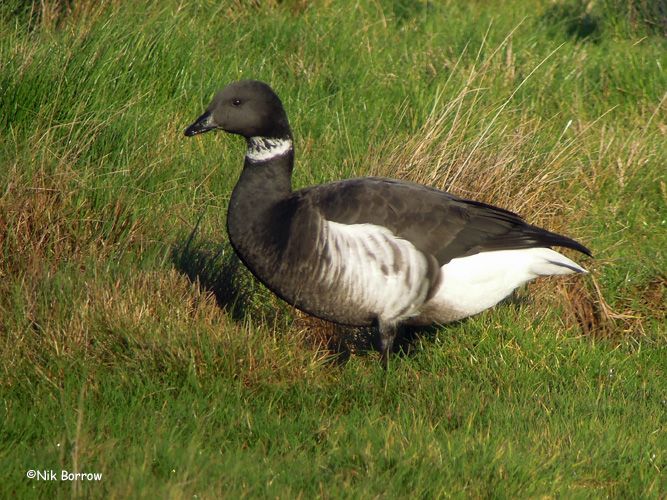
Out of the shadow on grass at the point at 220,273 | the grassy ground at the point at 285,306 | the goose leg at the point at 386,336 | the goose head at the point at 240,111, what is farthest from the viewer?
the shadow on grass at the point at 220,273

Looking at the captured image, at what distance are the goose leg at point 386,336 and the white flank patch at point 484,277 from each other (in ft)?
0.76

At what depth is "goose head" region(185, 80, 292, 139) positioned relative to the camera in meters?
5.90

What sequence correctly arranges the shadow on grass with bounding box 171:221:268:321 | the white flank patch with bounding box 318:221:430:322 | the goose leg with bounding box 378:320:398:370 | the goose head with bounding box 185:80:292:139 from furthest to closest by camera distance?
1. the shadow on grass with bounding box 171:221:268:321
2. the goose head with bounding box 185:80:292:139
3. the goose leg with bounding box 378:320:398:370
4. the white flank patch with bounding box 318:221:430:322

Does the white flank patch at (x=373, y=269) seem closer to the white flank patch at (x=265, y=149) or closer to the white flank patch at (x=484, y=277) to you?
the white flank patch at (x=484, y=277)

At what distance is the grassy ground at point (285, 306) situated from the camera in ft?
15.0

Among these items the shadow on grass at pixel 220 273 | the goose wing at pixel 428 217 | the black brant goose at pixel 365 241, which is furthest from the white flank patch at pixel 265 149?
the shadow on grass at pixel 220 273

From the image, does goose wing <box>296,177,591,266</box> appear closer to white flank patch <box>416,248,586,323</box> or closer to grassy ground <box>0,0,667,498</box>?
white flank patch <box>416,248,586,323</box>

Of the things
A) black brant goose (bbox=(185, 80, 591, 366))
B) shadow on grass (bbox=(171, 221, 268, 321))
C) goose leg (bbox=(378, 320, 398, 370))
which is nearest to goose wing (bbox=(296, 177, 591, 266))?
black brant goose (bbox=(185, 80, 591, 366))

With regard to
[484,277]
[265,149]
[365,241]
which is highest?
[265,149]

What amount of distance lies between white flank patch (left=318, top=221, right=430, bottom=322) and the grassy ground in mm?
387

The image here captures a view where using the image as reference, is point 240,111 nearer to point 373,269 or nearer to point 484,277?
point 373,269

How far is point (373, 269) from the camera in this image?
563cm

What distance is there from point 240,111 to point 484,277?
1658 millimetres

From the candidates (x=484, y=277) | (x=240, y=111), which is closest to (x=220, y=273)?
(x=240, y=111)
